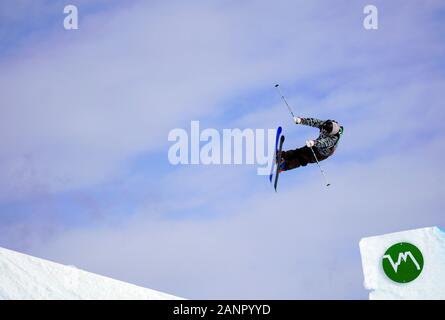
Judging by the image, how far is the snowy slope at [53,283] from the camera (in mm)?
18634

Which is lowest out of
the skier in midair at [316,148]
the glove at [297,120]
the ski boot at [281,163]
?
the ski boot at [281,163]

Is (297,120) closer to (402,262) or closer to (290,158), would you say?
(290,158)

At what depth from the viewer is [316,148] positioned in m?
20.5

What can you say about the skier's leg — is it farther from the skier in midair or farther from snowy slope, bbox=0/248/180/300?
snowy slope, bbox=0/248/180/300

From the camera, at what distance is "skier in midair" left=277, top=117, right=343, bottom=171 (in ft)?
65.4

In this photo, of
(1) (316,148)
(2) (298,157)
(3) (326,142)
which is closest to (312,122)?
(3) (326,142)

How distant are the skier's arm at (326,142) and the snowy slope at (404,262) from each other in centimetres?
404

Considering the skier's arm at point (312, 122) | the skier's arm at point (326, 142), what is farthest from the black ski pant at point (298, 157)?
the skier's arm at point (312, 122)

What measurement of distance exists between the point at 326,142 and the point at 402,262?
491 centimetres

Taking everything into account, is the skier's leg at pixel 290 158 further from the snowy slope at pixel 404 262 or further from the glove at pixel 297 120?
the snowy slope at pixel 404 262

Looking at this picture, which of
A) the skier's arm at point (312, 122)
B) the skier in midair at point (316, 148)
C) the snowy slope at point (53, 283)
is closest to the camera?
the snowy slope at point (53, 283)

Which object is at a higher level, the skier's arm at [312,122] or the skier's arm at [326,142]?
the skier's arm at [312,122]
